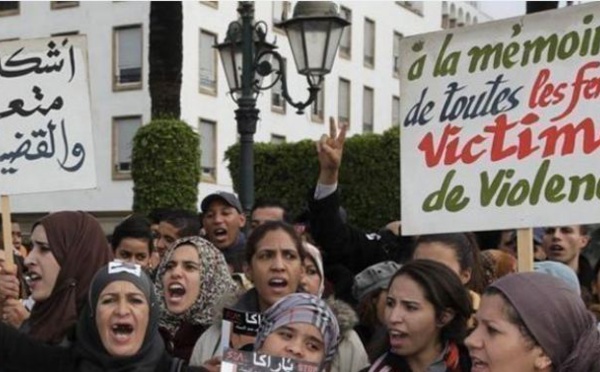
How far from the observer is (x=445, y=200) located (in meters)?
4.29

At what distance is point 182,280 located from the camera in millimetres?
4918

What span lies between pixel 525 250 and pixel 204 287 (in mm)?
1617

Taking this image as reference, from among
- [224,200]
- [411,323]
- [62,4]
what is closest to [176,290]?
[411,323]

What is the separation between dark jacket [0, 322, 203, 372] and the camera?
4055 mm

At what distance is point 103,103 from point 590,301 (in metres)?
29.1

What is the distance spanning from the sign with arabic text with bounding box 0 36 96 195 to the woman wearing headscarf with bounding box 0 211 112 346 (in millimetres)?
891

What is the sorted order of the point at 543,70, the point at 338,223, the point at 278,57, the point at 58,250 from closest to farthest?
1. the point at 543,70
2. the point at 58,250
3. the point at 338,223
4. the point at 278,57

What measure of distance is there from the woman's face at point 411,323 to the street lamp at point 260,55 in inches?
208

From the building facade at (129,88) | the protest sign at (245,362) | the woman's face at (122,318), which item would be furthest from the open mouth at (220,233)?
the building facade at (129,88)

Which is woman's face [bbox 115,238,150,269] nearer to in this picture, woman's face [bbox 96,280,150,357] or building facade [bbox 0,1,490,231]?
woman's face [bbox 96,280,150,357]

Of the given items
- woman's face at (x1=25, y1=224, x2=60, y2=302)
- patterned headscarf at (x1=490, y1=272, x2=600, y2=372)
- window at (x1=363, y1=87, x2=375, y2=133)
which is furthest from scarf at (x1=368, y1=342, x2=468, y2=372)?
window at (x1=363, y1=87, x2=375, y2=133)

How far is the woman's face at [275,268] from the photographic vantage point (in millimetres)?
4664

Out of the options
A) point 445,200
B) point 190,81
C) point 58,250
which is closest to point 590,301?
point 445,200

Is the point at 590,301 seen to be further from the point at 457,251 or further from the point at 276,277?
the point at 276,277
